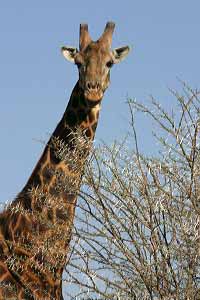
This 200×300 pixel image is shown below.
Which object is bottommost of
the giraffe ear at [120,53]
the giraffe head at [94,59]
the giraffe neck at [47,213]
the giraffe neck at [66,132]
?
the giraffe neck at [47,213]

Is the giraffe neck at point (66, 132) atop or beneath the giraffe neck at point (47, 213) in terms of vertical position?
atop

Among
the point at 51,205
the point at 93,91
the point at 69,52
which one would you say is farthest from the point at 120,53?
the point at 51,205

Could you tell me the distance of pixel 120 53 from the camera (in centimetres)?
1093

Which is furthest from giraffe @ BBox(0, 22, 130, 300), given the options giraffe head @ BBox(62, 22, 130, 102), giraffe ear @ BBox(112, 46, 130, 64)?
giraffe ear @ BBox(112, 46, 130, 64)

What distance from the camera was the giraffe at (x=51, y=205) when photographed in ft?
29.4

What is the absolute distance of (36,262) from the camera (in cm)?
903

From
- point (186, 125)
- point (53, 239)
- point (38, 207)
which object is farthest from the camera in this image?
point (38, 207)

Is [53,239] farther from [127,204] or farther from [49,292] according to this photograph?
[127,204]

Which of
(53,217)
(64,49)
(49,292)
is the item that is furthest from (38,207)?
(64,49)

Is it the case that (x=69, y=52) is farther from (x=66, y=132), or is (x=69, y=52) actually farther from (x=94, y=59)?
(x=66, y=132)

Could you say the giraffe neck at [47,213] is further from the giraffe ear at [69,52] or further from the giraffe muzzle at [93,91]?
the giraffe ear at [69,52]

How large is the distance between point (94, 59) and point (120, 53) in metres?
1.15

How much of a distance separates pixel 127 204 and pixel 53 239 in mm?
1652

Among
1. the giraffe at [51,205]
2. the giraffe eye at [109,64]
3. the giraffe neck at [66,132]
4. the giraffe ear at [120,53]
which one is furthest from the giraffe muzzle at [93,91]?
the giraffe ear at [120,53]
